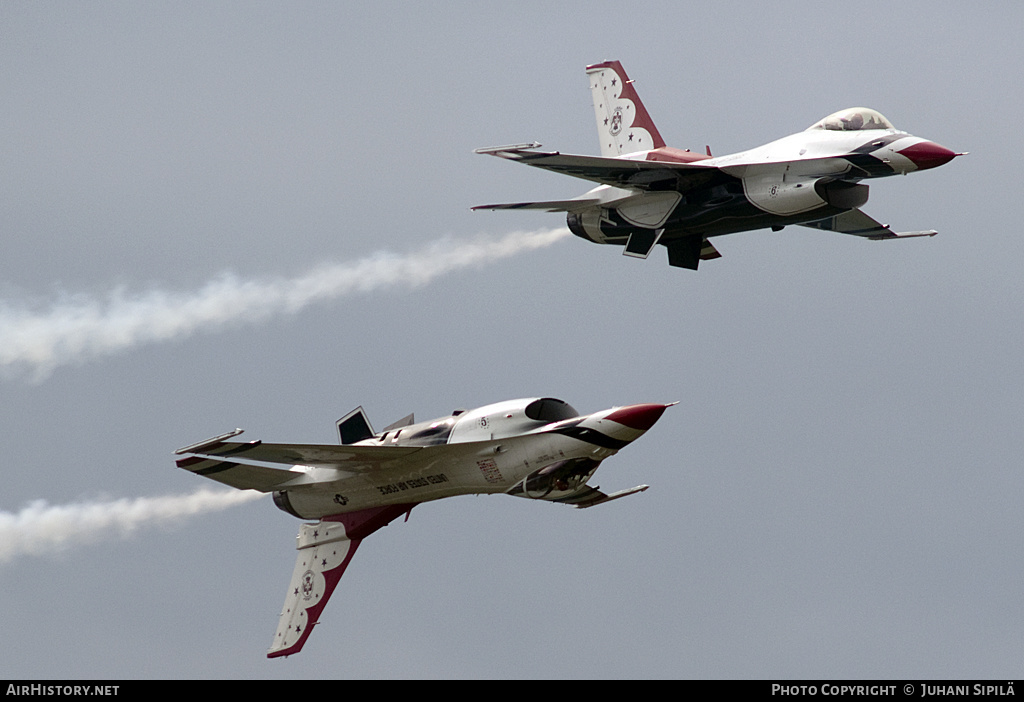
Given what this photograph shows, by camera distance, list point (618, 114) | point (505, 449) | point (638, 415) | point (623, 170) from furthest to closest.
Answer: point (618, 114), point (623, 170), point (505, 449), point (638, 415)

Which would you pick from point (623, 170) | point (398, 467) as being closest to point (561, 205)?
point (623, 170)

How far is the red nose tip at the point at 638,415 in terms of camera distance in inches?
1753

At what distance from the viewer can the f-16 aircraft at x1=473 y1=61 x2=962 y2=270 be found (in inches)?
1948

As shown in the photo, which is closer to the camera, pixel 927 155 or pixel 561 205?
pixel 927 155

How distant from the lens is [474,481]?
4716cm

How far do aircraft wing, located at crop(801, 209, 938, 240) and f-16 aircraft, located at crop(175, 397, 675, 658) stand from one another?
10.6 m

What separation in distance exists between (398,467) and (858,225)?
1601 cm

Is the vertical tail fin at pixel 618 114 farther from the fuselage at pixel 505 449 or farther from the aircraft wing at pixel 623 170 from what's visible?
the fuselage at pixel 505 449

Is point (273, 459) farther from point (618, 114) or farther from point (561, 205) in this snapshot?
point (618, 114)

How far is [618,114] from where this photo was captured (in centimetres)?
5847
